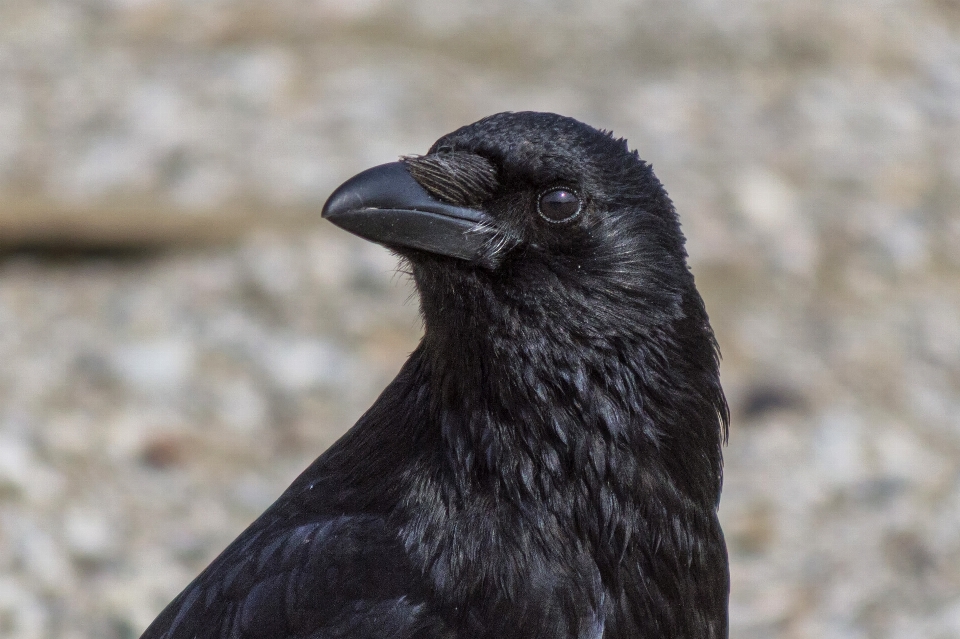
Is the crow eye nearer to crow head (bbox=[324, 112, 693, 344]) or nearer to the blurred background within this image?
crow head (bbox=[324, 112, 693, 344])

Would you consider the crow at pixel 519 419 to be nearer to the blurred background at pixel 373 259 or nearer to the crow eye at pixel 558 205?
the crow eye at pixel 558 205

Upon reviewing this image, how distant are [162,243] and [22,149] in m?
1.53

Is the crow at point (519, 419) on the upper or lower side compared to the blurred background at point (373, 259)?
lower

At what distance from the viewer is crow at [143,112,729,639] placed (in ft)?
9.17

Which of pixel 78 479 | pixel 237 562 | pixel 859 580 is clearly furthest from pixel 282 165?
pixel 237 562

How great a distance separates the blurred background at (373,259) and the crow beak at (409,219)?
2.49 m

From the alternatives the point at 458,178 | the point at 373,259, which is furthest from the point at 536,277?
the point at 373,259

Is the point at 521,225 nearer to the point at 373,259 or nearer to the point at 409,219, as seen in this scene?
the point at 409,219

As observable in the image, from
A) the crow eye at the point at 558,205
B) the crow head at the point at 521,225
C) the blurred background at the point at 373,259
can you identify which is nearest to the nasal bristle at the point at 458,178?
the crow head at the point at 521,225

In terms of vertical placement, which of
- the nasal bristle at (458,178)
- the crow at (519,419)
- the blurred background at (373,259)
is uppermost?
the blurred background at (373,259)

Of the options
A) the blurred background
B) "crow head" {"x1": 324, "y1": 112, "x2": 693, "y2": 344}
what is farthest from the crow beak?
the blurred background

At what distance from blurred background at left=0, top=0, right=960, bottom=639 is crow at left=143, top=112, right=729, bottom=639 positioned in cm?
209

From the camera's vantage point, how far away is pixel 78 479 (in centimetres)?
536

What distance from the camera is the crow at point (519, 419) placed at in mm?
2795
